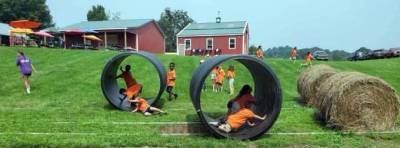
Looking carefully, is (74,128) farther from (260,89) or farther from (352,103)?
(352,103)

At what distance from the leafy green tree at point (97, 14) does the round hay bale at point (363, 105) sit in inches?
4083

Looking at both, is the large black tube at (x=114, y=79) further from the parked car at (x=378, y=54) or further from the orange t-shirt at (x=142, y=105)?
the parked car at (x=378, y=54)

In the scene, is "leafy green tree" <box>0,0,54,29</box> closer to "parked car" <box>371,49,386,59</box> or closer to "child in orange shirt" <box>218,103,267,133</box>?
"parked car" <box>371,49,386,59</box>

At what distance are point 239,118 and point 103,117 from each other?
15.0ft

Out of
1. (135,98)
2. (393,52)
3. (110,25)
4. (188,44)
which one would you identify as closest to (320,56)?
(393,52)

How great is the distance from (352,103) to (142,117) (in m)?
5.97

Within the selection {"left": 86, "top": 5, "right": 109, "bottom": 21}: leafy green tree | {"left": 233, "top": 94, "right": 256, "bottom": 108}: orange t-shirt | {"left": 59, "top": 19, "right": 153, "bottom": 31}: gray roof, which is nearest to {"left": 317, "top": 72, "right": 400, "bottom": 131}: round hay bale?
{"left": 233, "top": 94, "right": 256, "bottom": 108}: orange t-shirt

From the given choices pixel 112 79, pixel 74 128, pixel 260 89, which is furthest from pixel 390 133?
pixel 112 79

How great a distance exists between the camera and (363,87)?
12680mm

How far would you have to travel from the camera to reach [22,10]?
295ft

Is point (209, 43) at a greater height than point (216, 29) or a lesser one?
lesser

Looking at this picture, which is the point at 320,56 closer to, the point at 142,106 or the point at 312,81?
the point at 312,81

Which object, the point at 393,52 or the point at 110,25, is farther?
the point at 110,25

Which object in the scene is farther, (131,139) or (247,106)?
(247,106)
